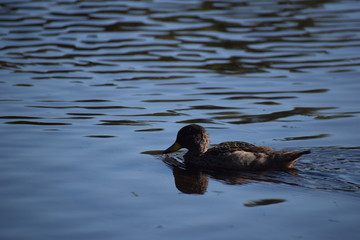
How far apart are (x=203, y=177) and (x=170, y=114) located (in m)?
3.41

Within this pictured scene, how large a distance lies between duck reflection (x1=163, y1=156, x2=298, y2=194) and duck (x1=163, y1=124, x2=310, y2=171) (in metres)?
0.15

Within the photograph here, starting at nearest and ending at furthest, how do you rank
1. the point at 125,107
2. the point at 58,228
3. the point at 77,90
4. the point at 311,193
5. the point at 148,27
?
the point at 58,228 < the point at 311,193 < the point at 125,107 < the point at 77,90 < the point at 148,27

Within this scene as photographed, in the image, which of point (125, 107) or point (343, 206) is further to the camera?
point (125, 107)

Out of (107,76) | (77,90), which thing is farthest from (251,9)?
(77,90)

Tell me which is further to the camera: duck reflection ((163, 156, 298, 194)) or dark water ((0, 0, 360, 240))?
duck reflection ((163, 156, 298, 194))

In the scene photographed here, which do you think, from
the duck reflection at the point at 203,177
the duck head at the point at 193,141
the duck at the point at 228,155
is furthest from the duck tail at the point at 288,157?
the duck head at the point at 193,141

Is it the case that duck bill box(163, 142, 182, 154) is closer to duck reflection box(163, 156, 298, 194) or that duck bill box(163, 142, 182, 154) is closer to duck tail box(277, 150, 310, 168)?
duck reflection box(163, 156, 298, 194)

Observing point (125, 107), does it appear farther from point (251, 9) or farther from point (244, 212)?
point (251, 9)

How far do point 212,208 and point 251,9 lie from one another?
1718 cm

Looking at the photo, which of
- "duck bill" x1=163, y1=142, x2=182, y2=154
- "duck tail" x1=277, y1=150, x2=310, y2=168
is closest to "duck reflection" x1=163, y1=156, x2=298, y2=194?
"duck tail" x1=277, y1=150, x2=310, y2=168

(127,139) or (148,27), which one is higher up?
(148,27)

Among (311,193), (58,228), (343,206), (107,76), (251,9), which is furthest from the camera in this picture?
(251,9)

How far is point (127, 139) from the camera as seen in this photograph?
36.2 ft

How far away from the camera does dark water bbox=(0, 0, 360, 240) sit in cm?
749
